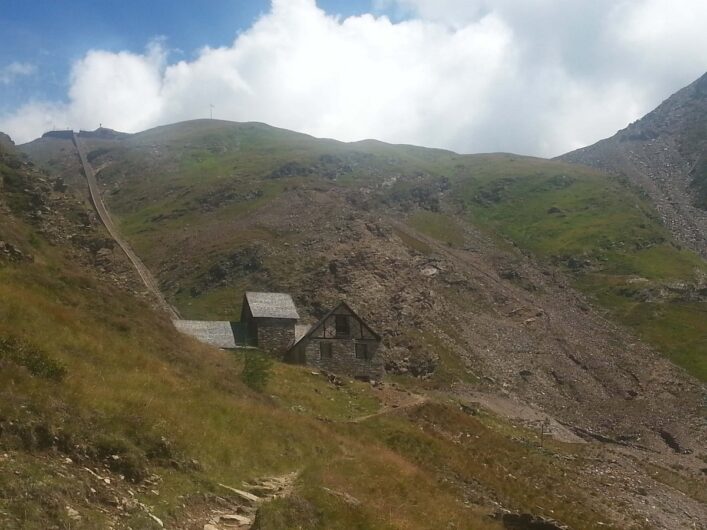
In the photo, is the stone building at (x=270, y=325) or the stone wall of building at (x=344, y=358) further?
the stone building at (x=270, y=325)

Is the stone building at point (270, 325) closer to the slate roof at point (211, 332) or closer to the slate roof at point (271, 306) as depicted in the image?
the slate roof at point (271, 306)

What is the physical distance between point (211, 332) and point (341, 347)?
1359 cm

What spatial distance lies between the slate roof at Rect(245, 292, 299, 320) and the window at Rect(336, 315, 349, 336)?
208 inches

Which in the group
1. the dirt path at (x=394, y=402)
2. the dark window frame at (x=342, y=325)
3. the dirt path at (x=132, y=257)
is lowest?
the dirt path at (x=394, y=402)

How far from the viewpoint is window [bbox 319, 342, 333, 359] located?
62.9 m

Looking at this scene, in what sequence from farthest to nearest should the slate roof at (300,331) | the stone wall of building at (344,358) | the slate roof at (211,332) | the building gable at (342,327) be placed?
the slate roof at (300,331)
the building gable at (342,327)
the stone wall of building at (344,358)
the slate roof at (211,332)

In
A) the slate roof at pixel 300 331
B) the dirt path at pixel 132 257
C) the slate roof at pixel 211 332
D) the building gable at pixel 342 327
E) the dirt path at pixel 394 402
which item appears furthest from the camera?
the dirt path at pixel 132 257

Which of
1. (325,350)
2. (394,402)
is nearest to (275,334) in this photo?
(325,350)

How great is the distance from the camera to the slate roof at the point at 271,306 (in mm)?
65250

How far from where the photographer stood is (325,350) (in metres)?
63.0

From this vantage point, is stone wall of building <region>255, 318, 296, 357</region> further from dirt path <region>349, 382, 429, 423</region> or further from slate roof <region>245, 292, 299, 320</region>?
dirt path <region>349, 382, 429, 423</region>

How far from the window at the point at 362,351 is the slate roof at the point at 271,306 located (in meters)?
7.73

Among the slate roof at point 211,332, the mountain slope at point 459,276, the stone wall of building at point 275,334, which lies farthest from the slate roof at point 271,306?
the mountain slope at point 459,276

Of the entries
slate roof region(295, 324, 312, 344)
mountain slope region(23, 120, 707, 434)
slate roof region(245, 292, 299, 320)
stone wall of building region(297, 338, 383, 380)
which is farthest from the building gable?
mountain slope region(23, 120, 707, 434)
